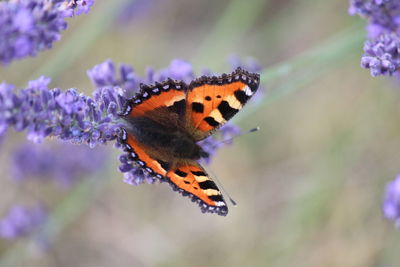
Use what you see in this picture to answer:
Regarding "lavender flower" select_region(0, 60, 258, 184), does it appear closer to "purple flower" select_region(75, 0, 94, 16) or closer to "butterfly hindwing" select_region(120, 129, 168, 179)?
"butterfly hindwing" select_region(120, 129, 168, 179)

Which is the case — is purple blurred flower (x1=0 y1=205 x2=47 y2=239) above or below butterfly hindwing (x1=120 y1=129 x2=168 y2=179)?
above

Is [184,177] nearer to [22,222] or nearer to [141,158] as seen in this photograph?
[141,158]

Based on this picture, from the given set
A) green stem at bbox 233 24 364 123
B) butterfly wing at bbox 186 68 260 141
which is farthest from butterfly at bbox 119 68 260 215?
green stem at bbox 233 24 364 123

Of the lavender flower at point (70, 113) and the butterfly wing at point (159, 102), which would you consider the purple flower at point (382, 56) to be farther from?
the lavender flower at point (70, 113)

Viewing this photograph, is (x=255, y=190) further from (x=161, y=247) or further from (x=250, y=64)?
(x=250, y=64)

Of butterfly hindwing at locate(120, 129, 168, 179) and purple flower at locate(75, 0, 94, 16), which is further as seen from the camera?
butterfly hindwing at locate(120, 129, 168, 179)

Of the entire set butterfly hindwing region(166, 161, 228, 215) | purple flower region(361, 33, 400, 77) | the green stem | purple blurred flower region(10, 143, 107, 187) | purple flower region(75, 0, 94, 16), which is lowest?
butterfly hindwing region(166, 161, 228, 215)

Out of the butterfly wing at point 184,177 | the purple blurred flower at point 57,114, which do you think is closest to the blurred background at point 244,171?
the butterfly wing at point 184,177
